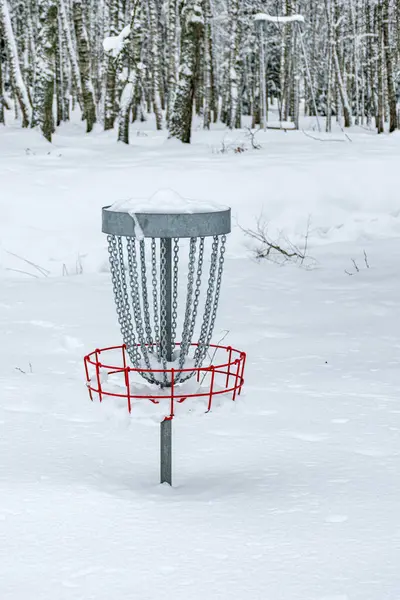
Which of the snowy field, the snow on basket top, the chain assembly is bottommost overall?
the snowy field

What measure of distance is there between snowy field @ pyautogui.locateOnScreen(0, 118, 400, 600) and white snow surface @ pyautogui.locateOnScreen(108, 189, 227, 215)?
2.64 feet

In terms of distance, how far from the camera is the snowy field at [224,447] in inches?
91.9

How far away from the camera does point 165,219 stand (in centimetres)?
266

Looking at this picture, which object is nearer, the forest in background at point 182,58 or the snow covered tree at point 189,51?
the snow covered tree at point 189,51

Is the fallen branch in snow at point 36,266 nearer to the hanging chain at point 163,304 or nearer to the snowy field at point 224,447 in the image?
the snowy field at point 224,447

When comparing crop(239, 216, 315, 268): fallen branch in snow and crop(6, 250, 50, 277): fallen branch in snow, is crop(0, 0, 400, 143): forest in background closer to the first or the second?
crop(239, 216, 315, 268): fallen branch in snow

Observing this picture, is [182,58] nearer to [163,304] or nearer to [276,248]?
[276,248]

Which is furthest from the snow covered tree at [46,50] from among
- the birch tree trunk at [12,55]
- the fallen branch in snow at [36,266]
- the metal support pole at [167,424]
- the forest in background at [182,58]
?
the metal support pole at [167,424]

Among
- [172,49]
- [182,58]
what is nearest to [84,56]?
[182,58]

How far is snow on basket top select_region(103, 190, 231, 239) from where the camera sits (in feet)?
8.74

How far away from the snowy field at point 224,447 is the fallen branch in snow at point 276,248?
0.50 feet

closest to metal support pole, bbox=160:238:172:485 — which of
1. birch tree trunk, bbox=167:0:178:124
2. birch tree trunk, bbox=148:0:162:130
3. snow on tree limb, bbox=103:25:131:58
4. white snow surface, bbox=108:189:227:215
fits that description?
white snow surface, bbox=108:189:227:215

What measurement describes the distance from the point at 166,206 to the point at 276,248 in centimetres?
551

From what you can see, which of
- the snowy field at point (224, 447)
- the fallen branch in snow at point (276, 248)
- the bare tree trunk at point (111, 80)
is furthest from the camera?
the bare tree trunk at point (111, 80)
